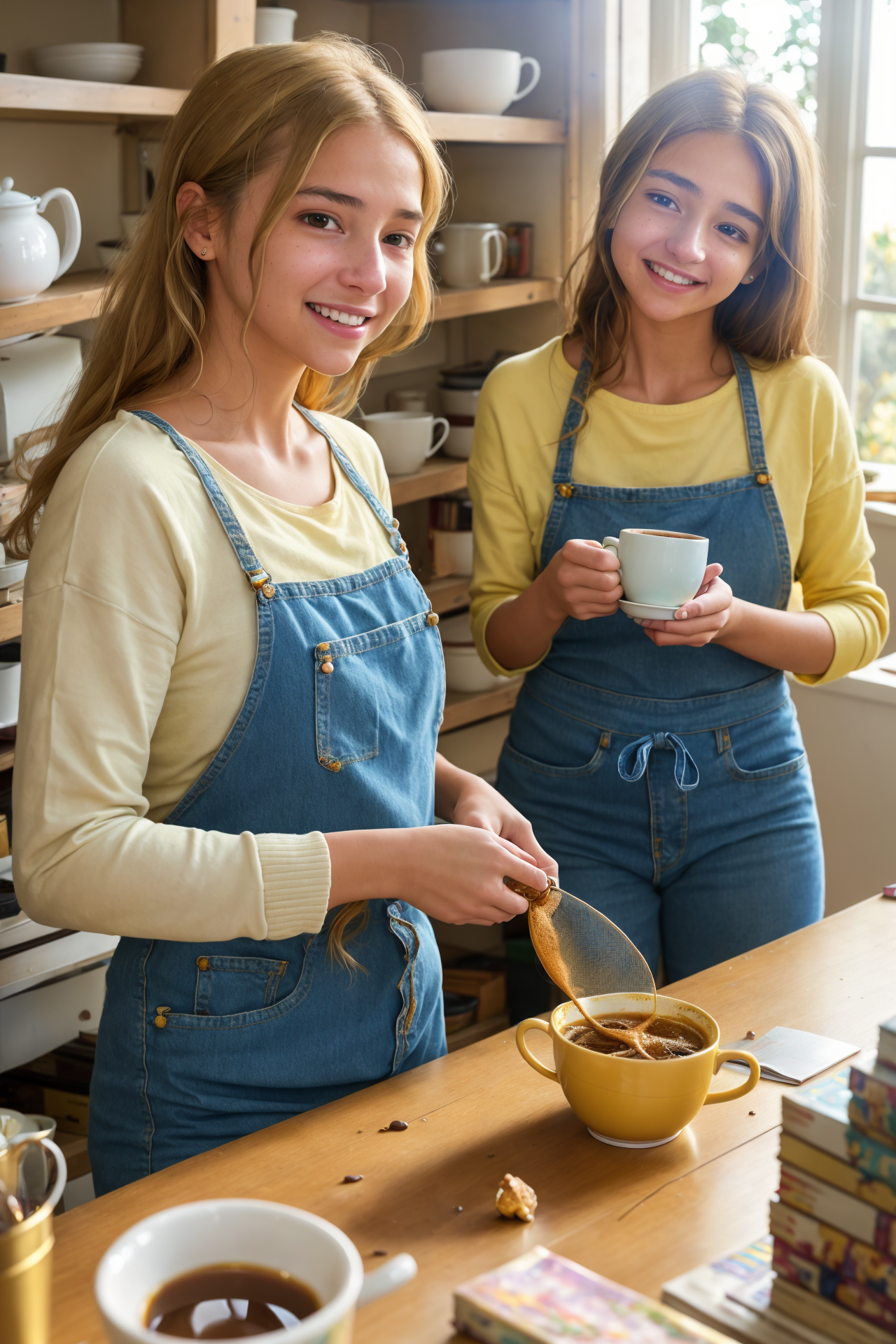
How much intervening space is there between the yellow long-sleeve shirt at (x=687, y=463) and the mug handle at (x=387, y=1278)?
107 centimetres

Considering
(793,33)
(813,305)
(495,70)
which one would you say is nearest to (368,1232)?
(813,305)

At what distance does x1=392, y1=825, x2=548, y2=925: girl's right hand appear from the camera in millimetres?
1020

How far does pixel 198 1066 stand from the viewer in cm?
108

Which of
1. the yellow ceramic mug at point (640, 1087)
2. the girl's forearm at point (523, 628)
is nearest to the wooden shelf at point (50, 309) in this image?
the girl's forearm at point (523, 628)

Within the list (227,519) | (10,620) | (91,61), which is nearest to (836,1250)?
(227,519)

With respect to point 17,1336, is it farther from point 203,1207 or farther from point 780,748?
point 780,748

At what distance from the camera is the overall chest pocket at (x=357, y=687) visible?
3.68ft

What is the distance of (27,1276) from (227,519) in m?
0.63

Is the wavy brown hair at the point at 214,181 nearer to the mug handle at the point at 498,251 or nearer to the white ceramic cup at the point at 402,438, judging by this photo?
the white ceramic cup at the point at 402,438

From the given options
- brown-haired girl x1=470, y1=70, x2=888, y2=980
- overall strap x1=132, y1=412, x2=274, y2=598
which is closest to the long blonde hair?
brown-haired girl x1=470, y1=70, x2=888, y2=980

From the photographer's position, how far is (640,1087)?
90 centimetres

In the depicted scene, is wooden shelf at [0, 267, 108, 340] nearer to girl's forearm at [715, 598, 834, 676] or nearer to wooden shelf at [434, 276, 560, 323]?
wooden shelf at [434, 276, 560, 323]

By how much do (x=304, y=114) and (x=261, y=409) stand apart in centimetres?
26

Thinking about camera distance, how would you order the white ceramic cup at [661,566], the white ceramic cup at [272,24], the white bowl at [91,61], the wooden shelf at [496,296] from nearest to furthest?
the white ceramic cup at [661,566] < the white bowl at [91,61] < the white ceramic cup at [272,24] < the wooden shelf at [496,296]
